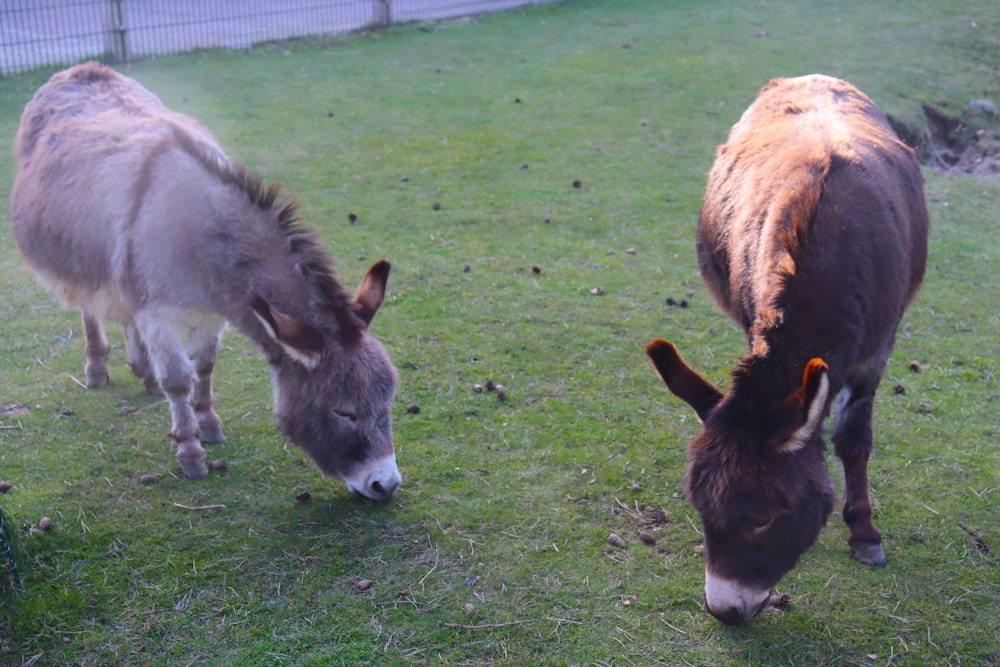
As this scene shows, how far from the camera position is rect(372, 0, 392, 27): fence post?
14.8 meters

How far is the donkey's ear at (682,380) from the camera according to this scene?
334 cm

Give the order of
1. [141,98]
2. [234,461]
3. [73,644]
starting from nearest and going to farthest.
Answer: [73,644], [234,461], [141,98]

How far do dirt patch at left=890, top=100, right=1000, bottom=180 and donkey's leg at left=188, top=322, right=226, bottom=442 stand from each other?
8266 mm

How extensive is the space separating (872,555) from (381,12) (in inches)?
517

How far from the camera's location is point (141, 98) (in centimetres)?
568

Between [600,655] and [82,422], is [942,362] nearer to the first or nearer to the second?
[600,655]

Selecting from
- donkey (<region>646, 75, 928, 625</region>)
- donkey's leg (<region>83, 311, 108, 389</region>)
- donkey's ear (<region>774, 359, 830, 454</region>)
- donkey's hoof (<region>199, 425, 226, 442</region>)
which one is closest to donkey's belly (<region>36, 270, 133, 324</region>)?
donkey's leg (<region>83, 311, 108, 389</region>)

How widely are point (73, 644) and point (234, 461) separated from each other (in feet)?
4.80

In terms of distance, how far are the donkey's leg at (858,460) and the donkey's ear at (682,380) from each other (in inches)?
41.4

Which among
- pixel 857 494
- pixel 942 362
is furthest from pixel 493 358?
pixel 942 362

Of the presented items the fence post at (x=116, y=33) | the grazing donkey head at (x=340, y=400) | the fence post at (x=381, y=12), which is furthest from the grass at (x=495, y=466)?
the fence post at (x=381, y=12)

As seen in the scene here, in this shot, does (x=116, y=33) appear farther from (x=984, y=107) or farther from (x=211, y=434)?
(x=984, y=107)

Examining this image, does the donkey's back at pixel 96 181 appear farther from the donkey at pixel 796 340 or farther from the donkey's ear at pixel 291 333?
the donkey at pixel 796 340

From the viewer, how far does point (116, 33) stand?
12219 mm
